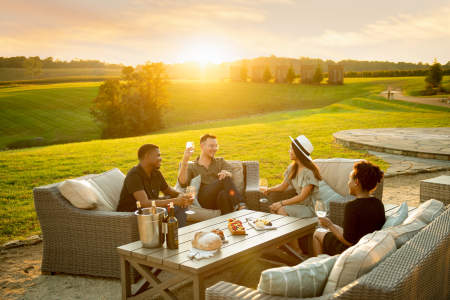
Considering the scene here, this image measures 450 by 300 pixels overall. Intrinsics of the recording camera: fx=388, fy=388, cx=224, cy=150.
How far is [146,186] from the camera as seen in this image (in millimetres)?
4883

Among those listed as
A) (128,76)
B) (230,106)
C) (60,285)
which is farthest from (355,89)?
(60,285)

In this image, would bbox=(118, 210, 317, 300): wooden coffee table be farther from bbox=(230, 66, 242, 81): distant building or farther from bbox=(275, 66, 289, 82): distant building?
bbox=(230, 66, 242, 81): distant building

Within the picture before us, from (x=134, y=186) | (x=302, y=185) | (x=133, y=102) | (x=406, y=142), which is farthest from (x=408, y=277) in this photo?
(x=133, y=102)

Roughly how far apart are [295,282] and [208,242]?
4.53 ft

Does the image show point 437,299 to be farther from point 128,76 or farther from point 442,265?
point 128,76

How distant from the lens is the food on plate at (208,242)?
345 cm

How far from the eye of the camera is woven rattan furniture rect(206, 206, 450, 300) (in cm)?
186

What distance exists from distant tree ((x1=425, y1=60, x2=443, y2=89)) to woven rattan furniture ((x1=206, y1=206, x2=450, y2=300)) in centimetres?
4845

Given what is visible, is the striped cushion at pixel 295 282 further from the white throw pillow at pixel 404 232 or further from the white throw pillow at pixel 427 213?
the white throw pillow at pixel 427 213

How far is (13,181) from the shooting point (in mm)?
10172

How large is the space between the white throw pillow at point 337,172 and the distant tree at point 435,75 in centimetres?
4573

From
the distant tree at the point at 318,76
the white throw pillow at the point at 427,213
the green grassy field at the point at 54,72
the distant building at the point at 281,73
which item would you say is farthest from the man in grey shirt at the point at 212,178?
the distant building at the point at 281,73

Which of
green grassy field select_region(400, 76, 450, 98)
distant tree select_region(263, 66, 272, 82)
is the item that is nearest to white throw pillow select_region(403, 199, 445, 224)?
green grassy field select_region(400, 76, 450, 98)

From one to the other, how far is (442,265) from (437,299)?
0.27 m
